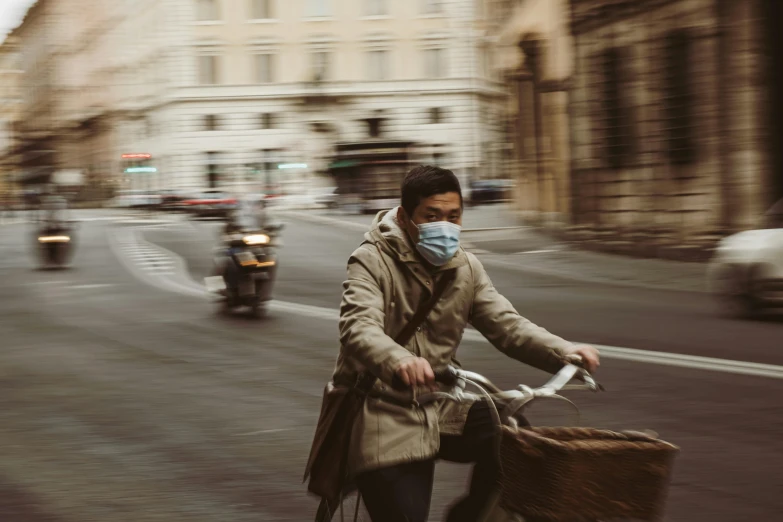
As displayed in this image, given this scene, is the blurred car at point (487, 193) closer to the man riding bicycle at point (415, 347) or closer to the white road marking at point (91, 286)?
the white road marking at point (91, 286)

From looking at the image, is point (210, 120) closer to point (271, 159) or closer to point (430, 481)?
point (271, 159)

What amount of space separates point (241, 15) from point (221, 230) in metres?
63.9

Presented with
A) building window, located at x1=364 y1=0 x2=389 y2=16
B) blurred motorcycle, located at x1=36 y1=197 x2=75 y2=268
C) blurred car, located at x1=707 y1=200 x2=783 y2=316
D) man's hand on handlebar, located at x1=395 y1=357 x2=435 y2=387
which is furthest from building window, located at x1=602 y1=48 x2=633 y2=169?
building window, located at x1=364 y1=0 x2=389 y2=16

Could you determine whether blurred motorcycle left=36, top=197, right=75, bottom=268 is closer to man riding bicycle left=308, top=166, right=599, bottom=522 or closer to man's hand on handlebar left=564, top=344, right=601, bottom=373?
man riding bicycle left=308, top=166, right=599, bottom=522

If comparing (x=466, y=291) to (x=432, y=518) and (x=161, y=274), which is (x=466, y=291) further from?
(x=161, y=274)

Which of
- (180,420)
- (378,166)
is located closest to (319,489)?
(180,420)

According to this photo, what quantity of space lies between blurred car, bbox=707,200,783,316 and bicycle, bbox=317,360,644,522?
34.3 feet

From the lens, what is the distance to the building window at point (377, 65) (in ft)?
256

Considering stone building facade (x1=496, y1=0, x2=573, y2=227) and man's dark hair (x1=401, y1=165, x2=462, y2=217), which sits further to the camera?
stone building facade (x1=496, y1=0, x2=573, y2=227)

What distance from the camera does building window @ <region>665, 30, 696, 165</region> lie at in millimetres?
23328

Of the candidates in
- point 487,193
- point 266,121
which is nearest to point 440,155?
point 266,121

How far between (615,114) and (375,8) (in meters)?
54.1

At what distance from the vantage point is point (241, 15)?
78.2m

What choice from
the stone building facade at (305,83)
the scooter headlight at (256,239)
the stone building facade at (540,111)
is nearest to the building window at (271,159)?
the stone building facade at (305,83)
